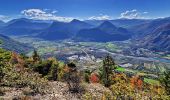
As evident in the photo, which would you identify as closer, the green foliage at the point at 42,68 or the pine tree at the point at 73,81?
the pine tree at the point at 73,81

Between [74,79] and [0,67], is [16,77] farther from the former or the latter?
[74,79]

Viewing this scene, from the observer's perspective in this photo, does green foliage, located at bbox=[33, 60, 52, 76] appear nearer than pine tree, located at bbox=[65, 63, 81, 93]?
No

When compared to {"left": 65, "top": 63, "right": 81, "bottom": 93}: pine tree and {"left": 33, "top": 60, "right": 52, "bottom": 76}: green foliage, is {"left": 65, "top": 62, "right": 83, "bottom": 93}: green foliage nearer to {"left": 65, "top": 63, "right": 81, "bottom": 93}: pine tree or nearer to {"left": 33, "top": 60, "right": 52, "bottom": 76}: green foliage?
{"left": 65, "top": 63, "right": 81, "bottom": 93}: pine tree

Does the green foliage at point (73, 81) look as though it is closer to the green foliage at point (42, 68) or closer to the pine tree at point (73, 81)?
the pine tree at point (73, 81)

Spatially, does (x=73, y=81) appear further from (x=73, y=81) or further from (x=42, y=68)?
(x=42, y=68)

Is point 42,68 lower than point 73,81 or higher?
lower

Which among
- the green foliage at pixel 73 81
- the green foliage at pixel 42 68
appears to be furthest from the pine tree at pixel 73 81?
the green foliage at pixel 42 68

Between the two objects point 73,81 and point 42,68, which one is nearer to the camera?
point 73,81

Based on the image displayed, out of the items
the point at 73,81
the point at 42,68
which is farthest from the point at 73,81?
the point at 42,68

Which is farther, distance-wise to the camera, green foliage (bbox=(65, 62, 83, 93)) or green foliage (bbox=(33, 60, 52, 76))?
green foliage (bbox=(33, 60, 52, 76))

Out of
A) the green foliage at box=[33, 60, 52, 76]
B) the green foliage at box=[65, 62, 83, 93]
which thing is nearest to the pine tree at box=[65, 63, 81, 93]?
the green foliage at box=[65, 62, 83, 93]

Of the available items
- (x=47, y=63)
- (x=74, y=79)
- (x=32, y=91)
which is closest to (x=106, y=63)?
(x=47, y=63)
